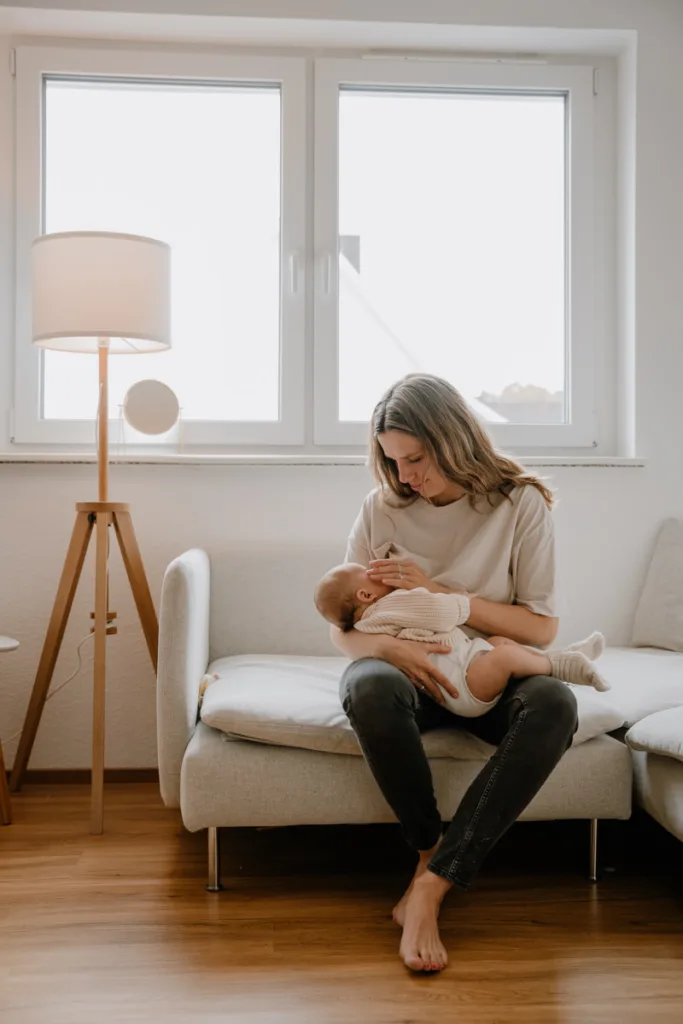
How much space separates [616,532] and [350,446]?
2.87 feet

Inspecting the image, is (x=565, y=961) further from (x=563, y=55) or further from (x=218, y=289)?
(x=563, y=55)

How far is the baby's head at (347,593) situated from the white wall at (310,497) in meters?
0.78

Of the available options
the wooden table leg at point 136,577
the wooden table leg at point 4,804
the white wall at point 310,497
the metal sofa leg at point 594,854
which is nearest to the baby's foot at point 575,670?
the metal sofa leg at point 594,854

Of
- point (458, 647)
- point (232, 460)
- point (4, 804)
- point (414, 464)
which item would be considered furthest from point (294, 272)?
point (4, 804)

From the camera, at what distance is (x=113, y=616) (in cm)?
251

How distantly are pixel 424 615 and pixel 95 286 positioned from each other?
1.21 m

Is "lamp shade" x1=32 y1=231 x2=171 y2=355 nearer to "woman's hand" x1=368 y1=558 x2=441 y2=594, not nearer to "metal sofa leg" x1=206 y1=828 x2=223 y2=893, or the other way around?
"woman's hand" x1=368 y1=558 x2=441 y2=594

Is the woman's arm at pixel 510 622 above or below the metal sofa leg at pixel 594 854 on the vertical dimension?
above

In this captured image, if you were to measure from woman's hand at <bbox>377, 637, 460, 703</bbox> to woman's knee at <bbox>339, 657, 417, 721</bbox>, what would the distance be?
0.08ft

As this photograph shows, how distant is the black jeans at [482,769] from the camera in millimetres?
1689

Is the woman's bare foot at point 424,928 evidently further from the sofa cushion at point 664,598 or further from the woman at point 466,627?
the sofa cushion at point 664,598

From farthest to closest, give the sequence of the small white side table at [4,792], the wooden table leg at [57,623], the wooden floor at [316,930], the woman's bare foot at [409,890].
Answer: the wooden table leg at [57,623] → the small white side table at [4,792] → the woman's bare foot at [409,890] → the wooden floor at [316,930]

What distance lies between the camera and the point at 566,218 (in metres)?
3.07

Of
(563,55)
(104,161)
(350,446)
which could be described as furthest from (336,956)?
(563,55)
